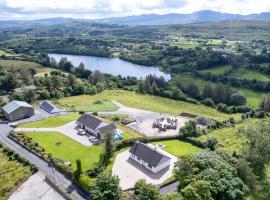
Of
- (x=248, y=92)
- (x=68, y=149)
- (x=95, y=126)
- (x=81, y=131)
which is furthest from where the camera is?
(x=248, y=92)

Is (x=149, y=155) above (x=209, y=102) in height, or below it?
above

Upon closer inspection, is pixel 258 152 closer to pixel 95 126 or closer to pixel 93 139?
pixel 93 139

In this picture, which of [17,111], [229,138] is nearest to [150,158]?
[229,138]

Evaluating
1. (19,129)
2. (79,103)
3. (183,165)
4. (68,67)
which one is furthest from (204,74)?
(183,165)

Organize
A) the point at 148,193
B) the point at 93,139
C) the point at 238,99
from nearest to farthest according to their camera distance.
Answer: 1. the point at 148,193
2. the point at 93,139
3. the point at 238,99

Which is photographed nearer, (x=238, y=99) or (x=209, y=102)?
(x=209, y=102)

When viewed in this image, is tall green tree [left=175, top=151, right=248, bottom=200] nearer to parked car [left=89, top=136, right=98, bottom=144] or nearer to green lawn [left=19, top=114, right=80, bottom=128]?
parked car [left=89, top=136, right=98, bottom=144]
